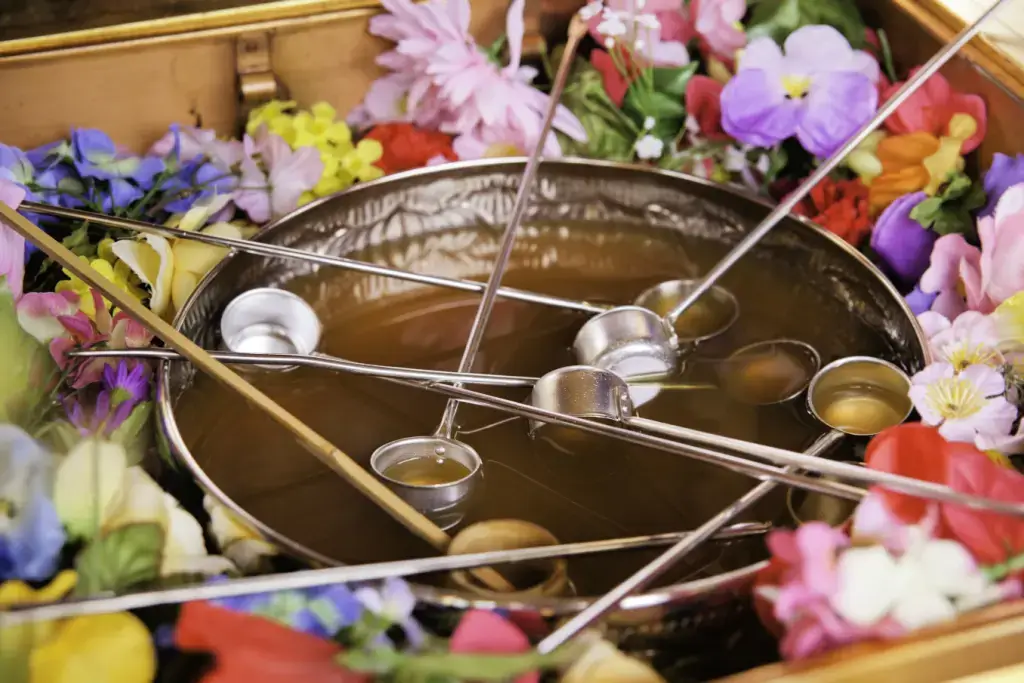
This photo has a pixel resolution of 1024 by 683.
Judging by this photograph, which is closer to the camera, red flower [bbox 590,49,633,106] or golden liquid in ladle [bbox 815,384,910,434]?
golden liquid in ladle [bbox 815,384,910,434]

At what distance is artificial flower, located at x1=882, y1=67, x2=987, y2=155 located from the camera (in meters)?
0.75

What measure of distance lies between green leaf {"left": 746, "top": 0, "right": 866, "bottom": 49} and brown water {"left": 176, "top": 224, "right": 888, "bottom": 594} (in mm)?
223

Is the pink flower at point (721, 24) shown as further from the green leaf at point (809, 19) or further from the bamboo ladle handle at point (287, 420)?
the bamboo ladle handle at point (287, 420)

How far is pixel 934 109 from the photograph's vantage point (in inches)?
30.3

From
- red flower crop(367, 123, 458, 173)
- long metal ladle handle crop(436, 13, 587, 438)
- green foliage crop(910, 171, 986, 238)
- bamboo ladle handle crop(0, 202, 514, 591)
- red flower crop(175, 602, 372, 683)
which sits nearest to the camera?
red flower crop(175, 602, 372, 683)

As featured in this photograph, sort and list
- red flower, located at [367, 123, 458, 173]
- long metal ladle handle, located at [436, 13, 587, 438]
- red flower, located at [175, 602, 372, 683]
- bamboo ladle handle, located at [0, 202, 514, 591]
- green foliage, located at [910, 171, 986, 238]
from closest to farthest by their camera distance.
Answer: red flower, located at [175, 602, 372, 683], bamboo ladle handle, located at [0, 202, 514, 591], long metal ladle handle, located at [436, 13, 587, 438], green foliage, located at [910, 171, 986, 238], red flower, located at [367, 123, 458, 173]

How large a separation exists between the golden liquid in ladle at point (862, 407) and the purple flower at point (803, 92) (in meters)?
0.24

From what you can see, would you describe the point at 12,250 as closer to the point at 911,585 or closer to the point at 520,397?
the point at 520,397

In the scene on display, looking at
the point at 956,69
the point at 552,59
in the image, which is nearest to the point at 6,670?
the point at 552,59

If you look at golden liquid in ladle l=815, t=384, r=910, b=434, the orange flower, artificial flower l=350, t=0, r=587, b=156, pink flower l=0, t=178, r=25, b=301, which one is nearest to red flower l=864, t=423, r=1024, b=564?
golden liquid in ladle l=815, t=384, r=910, b=434

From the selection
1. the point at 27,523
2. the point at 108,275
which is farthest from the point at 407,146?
the point at 27,523

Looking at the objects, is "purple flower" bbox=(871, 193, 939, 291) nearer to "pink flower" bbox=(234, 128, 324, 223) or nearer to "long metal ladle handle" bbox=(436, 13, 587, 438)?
"long metal ladle handle" bbox=(436, 13, 587, 438)

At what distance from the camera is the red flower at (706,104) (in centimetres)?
84

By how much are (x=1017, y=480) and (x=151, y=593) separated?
425 millimetres
